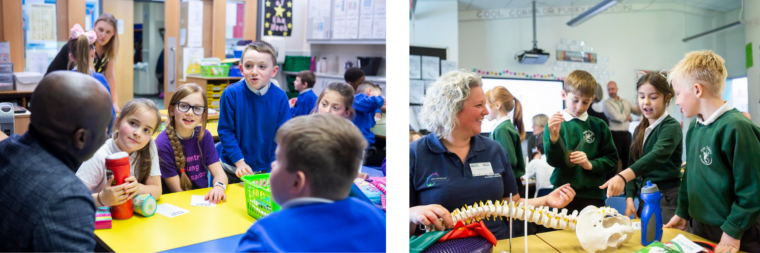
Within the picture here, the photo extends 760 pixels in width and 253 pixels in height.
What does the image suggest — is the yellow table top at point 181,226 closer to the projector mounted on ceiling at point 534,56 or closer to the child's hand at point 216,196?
the child's hand at point 216,196

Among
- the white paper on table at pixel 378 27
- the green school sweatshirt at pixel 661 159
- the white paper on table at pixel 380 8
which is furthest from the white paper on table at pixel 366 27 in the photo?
the green school sweatshirt at pixel 661 159

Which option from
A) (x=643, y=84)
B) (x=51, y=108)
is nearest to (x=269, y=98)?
(x=51, y=108)

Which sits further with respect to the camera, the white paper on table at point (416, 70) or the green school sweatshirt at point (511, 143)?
the white paper on table at point (416, 70)

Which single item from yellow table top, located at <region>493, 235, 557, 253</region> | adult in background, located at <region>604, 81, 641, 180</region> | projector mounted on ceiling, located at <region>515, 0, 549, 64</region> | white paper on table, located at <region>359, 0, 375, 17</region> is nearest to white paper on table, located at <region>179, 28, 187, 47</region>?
white paper on table, located at <region>359, 0, 375, 17</region>

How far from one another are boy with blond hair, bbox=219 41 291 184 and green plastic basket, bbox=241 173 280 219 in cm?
4

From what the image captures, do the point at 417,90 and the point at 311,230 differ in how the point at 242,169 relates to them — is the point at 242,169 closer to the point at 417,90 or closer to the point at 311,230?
the point at 311,230

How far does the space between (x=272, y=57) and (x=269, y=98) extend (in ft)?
0.48

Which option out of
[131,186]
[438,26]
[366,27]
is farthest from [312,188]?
[438,26]

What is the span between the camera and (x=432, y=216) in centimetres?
199

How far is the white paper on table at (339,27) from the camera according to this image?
2.08m

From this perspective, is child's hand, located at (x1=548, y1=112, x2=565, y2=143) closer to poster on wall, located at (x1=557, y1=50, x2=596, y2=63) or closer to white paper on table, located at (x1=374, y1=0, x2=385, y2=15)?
poster on wall, located at (x1=557, y1=50, x2=596, y2=63)

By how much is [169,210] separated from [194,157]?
20cm

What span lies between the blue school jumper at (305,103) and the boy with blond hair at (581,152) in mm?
1259

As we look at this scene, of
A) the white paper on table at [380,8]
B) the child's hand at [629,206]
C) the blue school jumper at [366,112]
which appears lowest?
the child's hand at [629,206]
